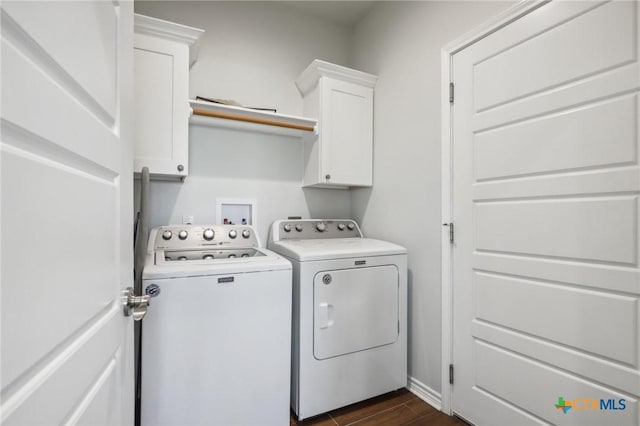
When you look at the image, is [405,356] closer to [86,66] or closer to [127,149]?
[127,149]

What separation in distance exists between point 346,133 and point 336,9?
3.60 ft

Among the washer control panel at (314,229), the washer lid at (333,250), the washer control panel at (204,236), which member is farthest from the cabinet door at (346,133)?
the washer control panel at (204,236)

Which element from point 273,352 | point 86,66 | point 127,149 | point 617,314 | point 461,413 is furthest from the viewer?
point 461,413

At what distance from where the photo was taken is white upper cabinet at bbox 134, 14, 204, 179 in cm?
175

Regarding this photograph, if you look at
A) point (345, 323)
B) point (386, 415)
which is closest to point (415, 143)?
point (345, 323)

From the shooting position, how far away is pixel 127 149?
34.4 inches

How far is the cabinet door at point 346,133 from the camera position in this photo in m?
2.29

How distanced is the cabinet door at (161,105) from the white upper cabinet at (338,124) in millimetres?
926

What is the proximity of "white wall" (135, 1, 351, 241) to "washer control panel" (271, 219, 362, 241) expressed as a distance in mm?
170

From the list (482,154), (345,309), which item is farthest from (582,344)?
(345,309)

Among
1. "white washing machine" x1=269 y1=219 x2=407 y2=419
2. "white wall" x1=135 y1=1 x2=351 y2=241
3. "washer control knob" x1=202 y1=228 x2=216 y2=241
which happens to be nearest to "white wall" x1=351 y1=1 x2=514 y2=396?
"white washing machine" x1=269 y1=219 x2=407 y2=419

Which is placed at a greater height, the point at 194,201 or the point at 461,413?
the point at 194,201

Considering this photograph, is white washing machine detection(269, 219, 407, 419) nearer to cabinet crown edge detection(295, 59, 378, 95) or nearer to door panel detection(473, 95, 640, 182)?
door panel detection(473, 95, 640, 182)

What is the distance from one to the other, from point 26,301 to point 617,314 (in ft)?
5.66
